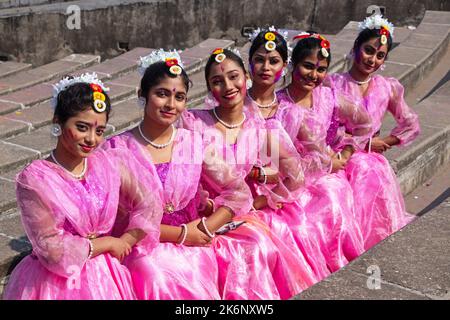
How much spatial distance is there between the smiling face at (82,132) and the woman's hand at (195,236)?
0.77 meters

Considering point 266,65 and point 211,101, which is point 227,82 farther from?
point 266,65

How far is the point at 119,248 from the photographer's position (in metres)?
3.55

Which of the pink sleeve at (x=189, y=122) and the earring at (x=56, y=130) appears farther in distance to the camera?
the pink sleeve at (x=189, y=122)

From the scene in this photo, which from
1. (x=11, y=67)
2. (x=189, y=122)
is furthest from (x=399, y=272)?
(x=11, y=67)

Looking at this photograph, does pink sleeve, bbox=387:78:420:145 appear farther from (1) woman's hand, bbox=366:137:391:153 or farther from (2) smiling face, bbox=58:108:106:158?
(2) smiling face, bbox=58:108:106:158

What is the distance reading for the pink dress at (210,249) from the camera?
12.2 feet

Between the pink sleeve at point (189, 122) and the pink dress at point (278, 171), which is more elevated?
the pink sleeve at point (189, 122)

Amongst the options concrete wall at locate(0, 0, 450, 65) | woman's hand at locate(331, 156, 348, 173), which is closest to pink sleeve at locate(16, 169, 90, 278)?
woman's hand at locate(331, 156, 348, 173)

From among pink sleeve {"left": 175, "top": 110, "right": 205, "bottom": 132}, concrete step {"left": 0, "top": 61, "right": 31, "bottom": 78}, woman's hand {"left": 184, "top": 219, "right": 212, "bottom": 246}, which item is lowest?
concrete step {"left": 0, "top": 61, "right": 31, "bottom": 78}

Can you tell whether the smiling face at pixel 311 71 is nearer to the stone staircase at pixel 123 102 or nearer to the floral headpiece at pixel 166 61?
the floral headpiece at pixel 166 61

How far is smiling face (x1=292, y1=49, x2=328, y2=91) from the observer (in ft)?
15.0

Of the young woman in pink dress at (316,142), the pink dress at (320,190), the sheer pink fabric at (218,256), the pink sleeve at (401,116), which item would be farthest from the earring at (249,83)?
the pink sleeve at (401,116)

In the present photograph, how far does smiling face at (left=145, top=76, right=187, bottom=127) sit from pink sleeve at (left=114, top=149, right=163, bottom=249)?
0.93 feet
